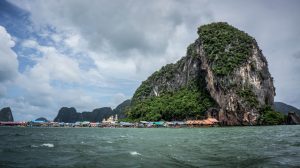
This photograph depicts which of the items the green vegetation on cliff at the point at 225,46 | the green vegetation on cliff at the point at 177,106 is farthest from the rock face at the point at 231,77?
the green vegetation on cliff at the point at 177,106

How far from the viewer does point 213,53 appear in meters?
134

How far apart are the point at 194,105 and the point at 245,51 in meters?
35.8

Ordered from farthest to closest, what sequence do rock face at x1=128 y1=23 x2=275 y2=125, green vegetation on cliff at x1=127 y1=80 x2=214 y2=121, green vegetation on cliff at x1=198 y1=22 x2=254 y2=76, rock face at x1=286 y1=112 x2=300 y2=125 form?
green vegetation on cliff at x1=127 y1=80 x2=214 y2=121
green vegetation on cliff at x1=198 y1=22 x2=254 y2=76
rock face at x1=286 y1=112 x2=300 y2=125
rock face at x1=128 y1=23 x2=275 y2=125

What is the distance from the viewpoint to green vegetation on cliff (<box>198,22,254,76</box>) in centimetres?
12644

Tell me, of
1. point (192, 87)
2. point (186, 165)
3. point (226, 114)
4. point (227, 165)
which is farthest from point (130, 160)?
point (192, 87)

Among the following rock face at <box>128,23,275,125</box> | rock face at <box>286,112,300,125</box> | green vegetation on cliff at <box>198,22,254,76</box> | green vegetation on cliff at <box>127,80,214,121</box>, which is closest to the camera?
rock face at <box>128,23,275,125</box>

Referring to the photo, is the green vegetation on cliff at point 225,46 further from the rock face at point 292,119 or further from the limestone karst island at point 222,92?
the rock face at point 292,119

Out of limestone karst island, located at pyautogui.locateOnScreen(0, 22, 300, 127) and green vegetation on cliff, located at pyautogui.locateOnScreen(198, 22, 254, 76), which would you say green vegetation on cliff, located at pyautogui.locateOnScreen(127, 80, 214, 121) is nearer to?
limestone karst island, located at pyautogui.locateOnScreen(0, 22, 300, 127)

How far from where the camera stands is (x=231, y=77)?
401 ft

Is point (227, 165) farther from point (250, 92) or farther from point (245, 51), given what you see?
point (245, 51)

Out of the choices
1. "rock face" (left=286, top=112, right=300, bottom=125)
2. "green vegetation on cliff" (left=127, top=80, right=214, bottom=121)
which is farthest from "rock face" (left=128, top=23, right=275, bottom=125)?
"rock face" (left=286, top=112, right=300, bottom=125)

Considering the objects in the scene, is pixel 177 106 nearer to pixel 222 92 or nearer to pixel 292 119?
pixel 222 92

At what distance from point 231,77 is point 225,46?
2078 centimetres

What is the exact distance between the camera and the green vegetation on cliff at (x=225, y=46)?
126438mm
